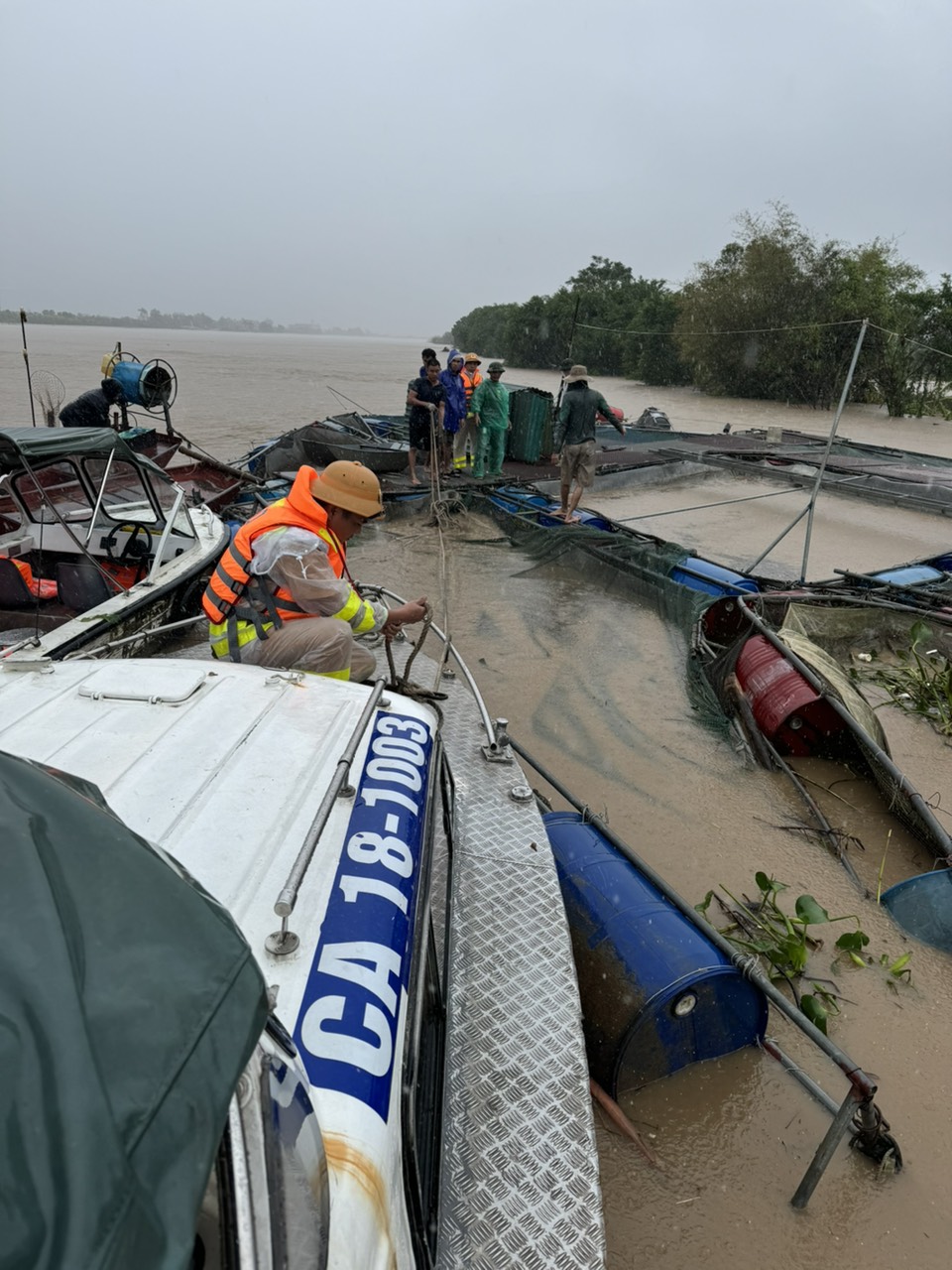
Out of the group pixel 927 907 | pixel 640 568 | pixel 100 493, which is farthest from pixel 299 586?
pixel 640 568

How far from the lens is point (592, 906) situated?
2957 mm

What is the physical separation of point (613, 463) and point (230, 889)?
13015 mm

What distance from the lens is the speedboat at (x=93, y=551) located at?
4863 mm

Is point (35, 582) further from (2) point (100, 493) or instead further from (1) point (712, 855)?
(1) point (712, 855)

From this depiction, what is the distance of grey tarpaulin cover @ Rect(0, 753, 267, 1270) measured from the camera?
76 centimetres

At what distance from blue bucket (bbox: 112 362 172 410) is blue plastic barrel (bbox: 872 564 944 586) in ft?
31.4

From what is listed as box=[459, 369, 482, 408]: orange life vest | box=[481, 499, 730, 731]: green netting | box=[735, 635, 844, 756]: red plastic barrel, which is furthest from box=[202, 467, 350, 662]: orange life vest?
box=[459, 369, 482, 408]: orange life vest

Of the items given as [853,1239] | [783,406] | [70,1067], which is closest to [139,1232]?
[70,1067]

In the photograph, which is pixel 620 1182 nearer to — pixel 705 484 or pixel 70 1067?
pixel 70 1067

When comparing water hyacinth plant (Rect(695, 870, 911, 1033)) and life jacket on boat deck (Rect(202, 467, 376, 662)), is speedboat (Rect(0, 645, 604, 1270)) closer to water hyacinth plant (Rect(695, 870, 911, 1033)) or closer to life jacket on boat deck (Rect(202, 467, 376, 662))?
life jacket on boat deck (Rect(202, 467, 376, 662))

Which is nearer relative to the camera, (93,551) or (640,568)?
(93,551)

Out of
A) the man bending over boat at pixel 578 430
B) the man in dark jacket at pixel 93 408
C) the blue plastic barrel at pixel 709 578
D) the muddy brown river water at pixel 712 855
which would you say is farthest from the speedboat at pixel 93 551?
the man bending over boat at pixel 578 430

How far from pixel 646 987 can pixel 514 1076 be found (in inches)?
24.0

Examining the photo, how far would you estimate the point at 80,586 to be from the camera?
5.54 meters
